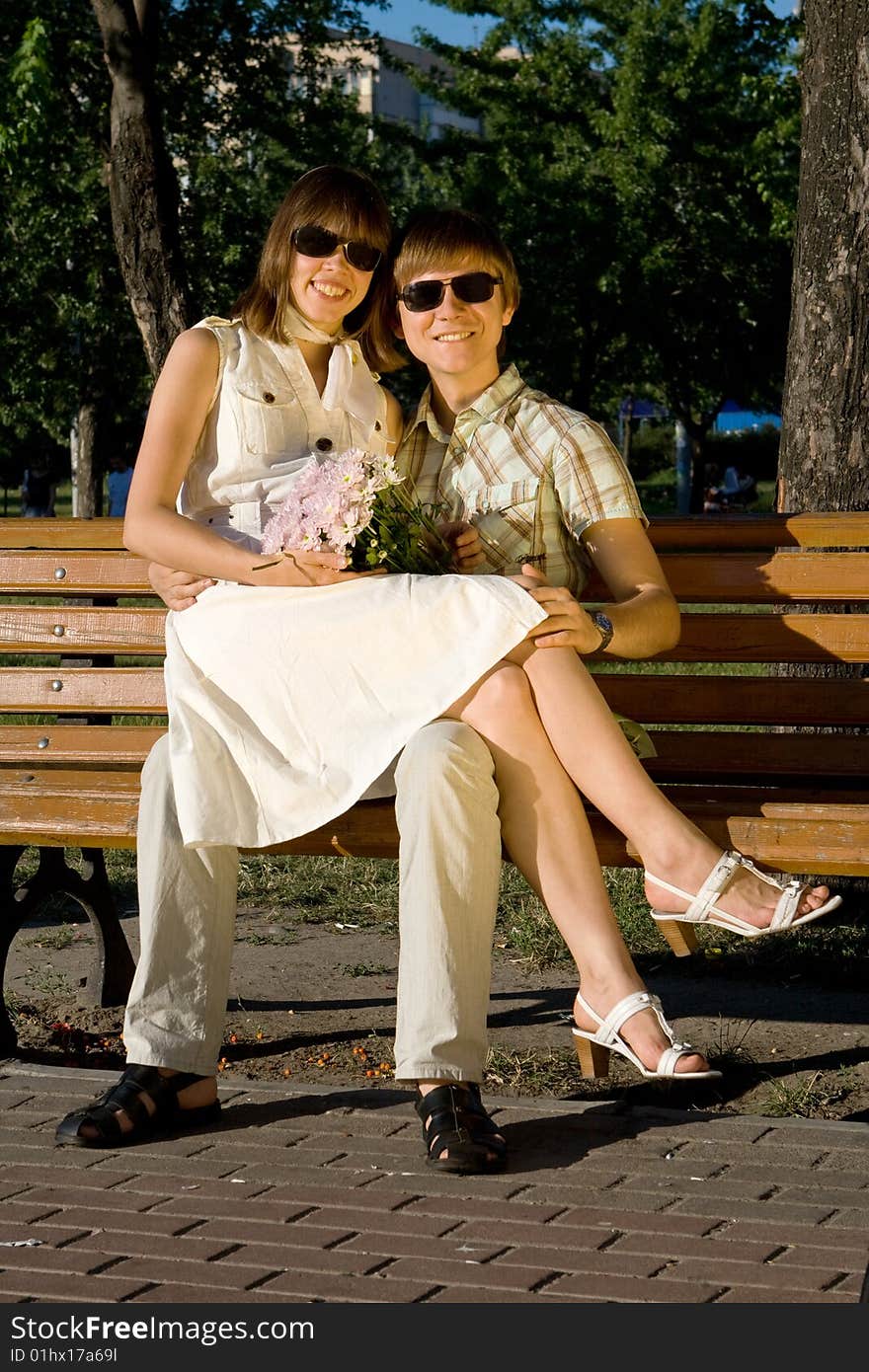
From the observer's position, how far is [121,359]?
27281mm

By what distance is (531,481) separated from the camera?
4.01 meters

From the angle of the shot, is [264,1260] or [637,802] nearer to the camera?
[264,1260]

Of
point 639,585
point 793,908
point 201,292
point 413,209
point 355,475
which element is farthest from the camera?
point 413,209

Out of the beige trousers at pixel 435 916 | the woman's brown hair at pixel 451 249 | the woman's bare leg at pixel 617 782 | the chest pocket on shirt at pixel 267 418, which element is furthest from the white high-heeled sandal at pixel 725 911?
the woman's brown hair at pixel 451 249

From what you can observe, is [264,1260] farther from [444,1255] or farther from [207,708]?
[207,708]

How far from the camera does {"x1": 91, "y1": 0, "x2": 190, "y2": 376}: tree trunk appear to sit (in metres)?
9.27

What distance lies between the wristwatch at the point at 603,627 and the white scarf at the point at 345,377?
0.83m

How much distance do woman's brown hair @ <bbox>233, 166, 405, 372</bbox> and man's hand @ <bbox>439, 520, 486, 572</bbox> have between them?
23.9 inches

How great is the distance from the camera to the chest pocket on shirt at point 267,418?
13.3 feet

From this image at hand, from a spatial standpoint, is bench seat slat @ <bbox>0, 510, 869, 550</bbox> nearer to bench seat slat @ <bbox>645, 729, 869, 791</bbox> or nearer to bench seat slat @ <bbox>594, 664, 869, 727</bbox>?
bench seat slat @ <bbox>594, 664, 869, 727</bbox>

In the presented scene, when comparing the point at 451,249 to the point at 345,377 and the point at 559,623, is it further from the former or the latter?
the point at 559,623

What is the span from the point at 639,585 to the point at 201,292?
19.8 meters

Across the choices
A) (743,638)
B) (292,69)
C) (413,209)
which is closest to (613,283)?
(413,209)

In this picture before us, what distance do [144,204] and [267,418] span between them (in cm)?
573
